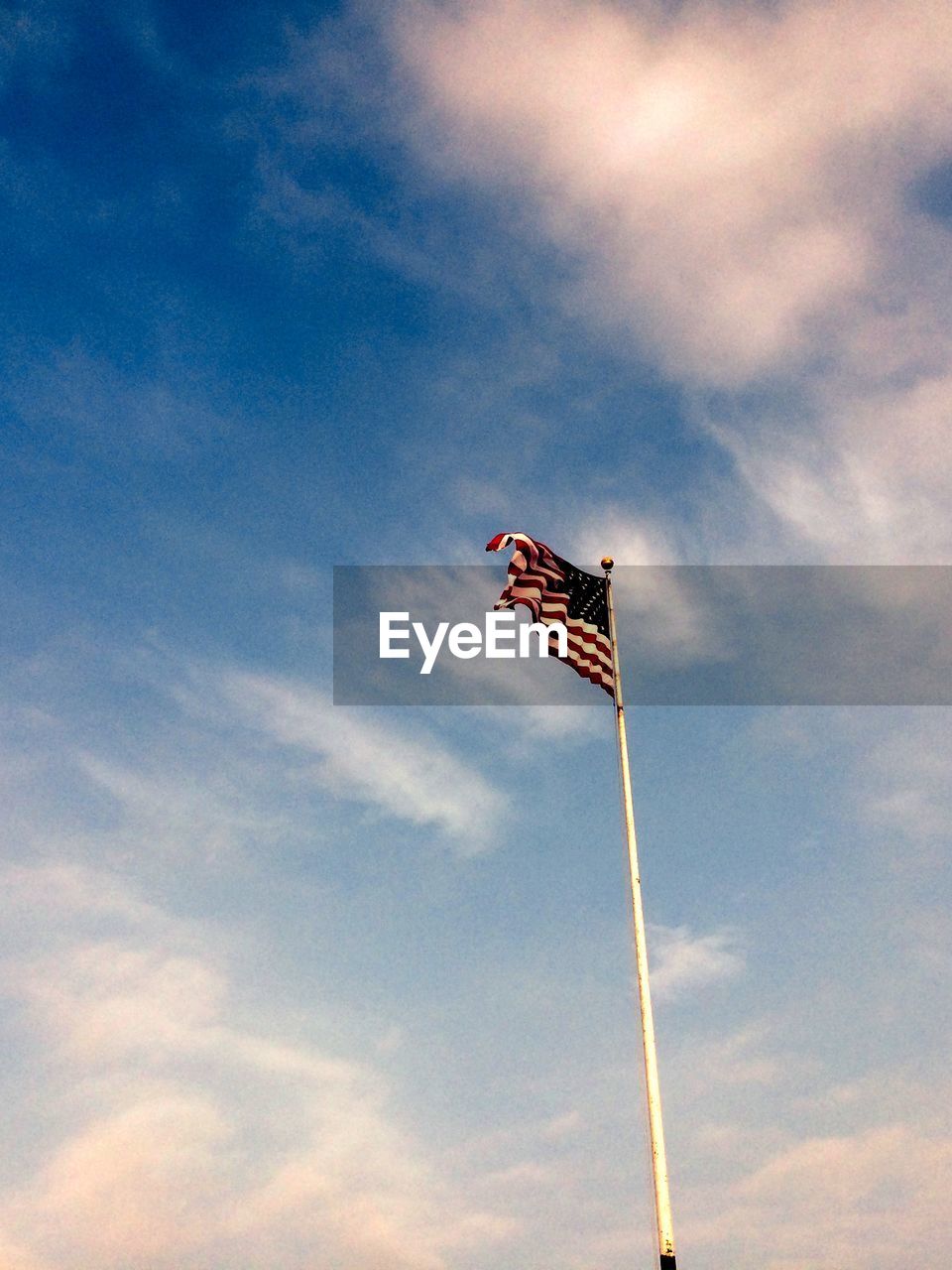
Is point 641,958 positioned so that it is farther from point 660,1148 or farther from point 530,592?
point 530,592

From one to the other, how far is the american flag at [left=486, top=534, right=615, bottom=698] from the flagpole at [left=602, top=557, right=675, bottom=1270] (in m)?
0.98

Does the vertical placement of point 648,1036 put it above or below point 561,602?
below

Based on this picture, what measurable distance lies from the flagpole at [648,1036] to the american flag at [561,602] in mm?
982

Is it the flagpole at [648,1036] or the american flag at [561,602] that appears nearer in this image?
the flagpole at [648,1036]

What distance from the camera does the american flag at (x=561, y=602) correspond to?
30875mm

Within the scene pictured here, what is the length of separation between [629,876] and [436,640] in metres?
10.5

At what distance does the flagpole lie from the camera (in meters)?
23.0

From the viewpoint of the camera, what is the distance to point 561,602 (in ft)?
103

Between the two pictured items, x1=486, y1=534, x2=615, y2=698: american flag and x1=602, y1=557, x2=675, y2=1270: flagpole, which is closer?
x1=602, y1=557, x2=675, y2=1270: flagpole

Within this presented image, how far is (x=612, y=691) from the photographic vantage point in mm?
30547

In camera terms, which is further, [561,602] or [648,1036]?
[561,602]

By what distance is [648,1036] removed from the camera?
25031 mm

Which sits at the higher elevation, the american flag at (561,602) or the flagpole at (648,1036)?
the american flag at (561,602)

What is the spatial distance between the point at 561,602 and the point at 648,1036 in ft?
39.7
